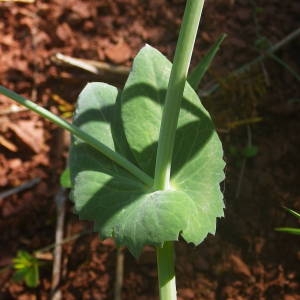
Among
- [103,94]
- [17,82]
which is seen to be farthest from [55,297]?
[17,82]

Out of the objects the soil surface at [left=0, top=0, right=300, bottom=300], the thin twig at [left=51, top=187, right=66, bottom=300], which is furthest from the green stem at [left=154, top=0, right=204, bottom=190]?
the thin twig at [left=51, top=187, right=66, bottom=300]

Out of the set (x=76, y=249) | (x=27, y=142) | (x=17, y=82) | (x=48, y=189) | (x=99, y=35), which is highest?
(x=99, y=35)

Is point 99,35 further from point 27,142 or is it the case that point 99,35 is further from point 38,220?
point 38,220

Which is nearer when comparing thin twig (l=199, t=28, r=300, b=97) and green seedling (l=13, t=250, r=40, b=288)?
green seedling (l=13, t=250, r=40, b=288)

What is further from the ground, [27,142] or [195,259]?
[27,142]

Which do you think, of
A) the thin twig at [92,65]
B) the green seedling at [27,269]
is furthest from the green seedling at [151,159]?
the thin twig at [92,65]

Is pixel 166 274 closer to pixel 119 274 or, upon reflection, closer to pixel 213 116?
pixel 119 274

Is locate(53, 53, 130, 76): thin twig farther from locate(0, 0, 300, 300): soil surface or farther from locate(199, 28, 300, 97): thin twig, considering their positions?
Answer: locate(199, 28, 300, 97): thin twig

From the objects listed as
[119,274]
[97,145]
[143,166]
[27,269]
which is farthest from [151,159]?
[27,269]
